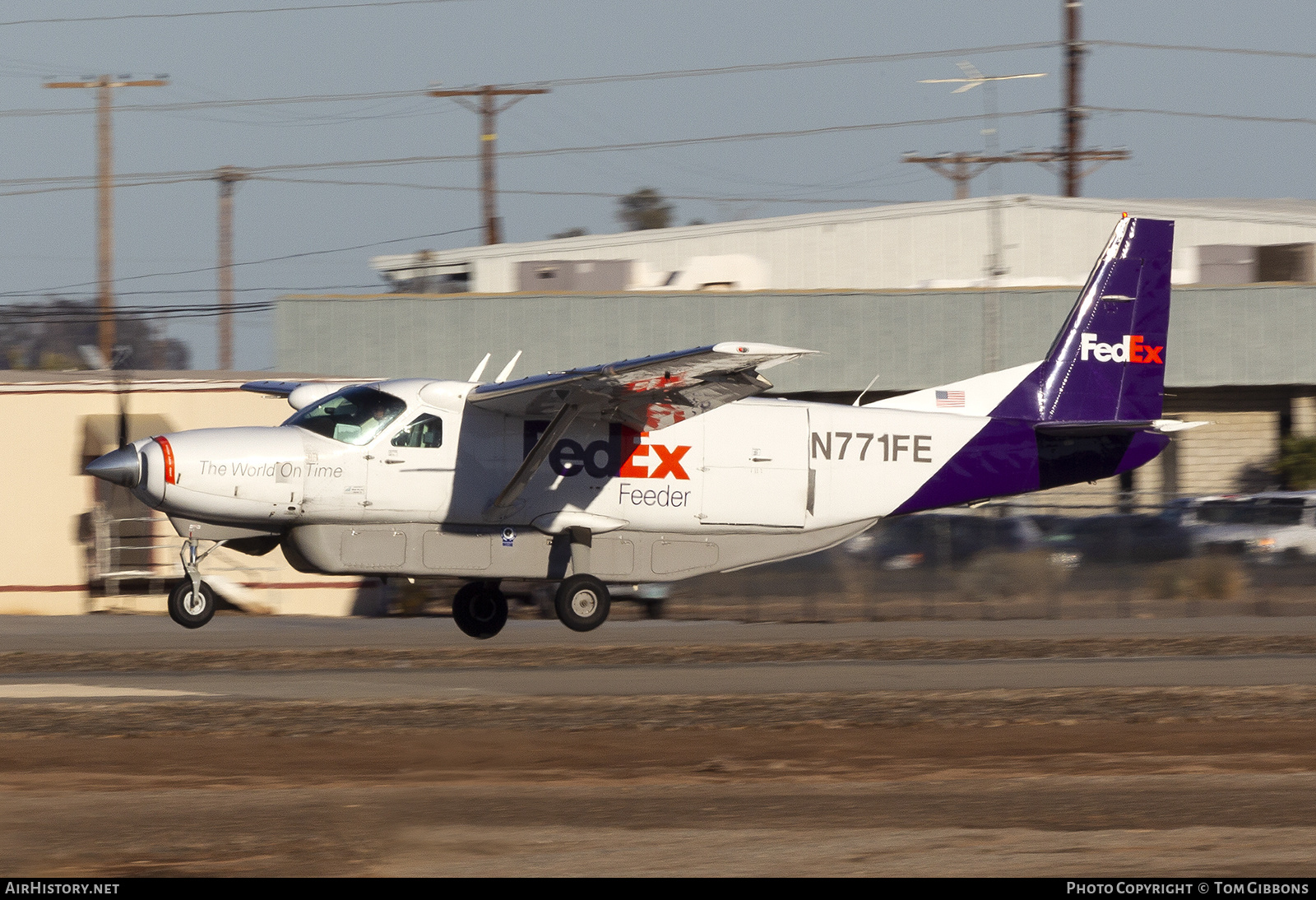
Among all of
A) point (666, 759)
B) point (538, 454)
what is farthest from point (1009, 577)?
point (666, 759)

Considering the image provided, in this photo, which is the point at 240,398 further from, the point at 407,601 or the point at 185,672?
the point at 185,672

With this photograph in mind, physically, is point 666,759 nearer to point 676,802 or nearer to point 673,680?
point 676,802

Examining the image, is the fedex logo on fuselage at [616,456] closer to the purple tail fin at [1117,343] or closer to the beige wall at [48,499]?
the purple tail fin at [1117,343]

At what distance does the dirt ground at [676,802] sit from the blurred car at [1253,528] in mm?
10697

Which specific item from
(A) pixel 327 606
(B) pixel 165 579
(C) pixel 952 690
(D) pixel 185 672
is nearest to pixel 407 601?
(A) pixel 327 606

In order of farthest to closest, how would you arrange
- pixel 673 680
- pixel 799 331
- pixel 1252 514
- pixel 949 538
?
pixel 799 331 → pixel 1252 514 → pixel 949 538 → pixel 673 680

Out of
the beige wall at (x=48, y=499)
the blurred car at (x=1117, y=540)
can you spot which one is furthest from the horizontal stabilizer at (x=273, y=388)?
the blurred car at (x=1117, y=540)

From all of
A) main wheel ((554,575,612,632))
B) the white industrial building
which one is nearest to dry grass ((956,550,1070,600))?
main wheel ((554,575,612,632))

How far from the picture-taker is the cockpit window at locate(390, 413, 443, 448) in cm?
1839

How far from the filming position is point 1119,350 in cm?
2094

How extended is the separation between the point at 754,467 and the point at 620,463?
5.61 feet

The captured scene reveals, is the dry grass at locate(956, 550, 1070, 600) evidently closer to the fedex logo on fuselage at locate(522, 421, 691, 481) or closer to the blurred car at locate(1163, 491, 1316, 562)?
the blurred car at locate(1163, 491, 1316, 562)

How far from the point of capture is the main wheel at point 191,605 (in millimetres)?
17609

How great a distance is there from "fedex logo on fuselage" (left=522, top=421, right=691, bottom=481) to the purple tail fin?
4835mm
